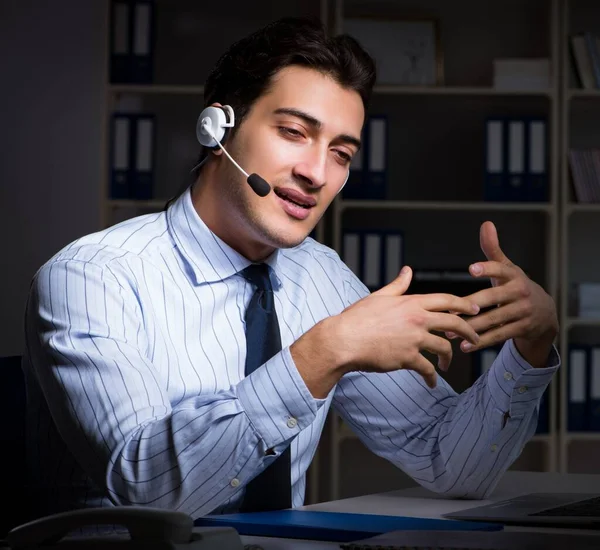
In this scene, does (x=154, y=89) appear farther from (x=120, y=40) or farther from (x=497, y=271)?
(x=497, y=271)

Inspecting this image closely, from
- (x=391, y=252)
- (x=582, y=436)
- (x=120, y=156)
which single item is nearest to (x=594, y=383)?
(x=582, y=436)

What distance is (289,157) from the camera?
153 cm

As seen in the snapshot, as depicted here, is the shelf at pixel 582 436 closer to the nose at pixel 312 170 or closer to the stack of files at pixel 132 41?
the stack of files at pixel 132 41

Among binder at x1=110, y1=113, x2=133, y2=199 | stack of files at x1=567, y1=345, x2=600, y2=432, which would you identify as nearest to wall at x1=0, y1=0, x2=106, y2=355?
binder at x1=110, y1=113, x2=133, y2=199

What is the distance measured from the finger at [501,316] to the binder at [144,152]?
89.5 inches

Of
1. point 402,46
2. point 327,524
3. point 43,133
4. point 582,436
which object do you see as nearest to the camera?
point 327,524

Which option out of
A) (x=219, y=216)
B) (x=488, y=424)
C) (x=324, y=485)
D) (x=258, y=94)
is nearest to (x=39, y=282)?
(x=219, y=216)

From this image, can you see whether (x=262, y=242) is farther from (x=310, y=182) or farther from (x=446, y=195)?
(x=446, y=195)

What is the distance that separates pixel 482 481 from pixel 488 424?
88 mm

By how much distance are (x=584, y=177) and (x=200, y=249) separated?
2.31 meters

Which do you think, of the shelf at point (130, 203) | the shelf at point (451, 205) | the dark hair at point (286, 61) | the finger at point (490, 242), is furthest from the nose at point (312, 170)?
the shelf at point (130, 203)

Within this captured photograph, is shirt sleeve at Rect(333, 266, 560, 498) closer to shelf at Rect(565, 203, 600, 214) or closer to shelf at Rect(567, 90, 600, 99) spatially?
shelf at Rect(565, 203, 600, 214)

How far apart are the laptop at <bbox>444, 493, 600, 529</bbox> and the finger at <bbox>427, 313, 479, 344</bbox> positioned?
22 cm

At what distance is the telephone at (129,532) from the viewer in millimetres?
791
